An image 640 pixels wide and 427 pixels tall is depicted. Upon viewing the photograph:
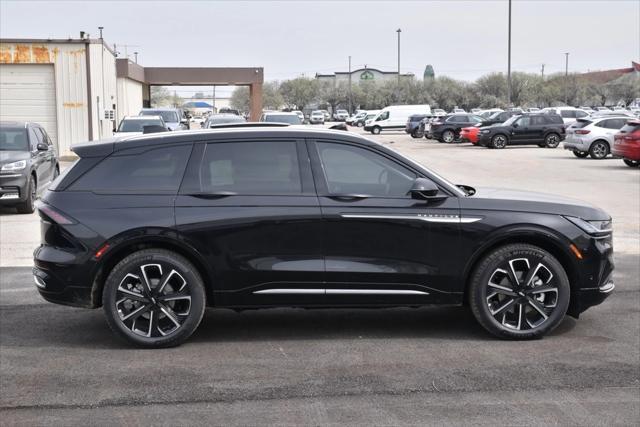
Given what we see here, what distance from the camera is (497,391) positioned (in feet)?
17.0

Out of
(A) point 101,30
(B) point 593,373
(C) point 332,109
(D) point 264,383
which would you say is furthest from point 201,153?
(C) point 332,109

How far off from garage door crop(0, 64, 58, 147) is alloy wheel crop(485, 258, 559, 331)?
2528 cm

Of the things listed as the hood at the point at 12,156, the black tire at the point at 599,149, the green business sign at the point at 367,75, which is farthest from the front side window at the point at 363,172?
the green business sign at the point at 367,75

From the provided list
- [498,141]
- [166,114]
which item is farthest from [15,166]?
[498,141]

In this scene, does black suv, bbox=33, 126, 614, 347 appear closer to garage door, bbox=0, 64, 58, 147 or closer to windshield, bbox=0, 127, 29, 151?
windshield, bbox=0, 127, 29, 151

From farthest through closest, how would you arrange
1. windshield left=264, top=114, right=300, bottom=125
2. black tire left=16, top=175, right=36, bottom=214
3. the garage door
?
the garage door → windshield left=264, top=114, right=300, bottom=125 → black tire left=16, top=175, right=36, bottom=214

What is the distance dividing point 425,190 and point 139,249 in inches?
87.7

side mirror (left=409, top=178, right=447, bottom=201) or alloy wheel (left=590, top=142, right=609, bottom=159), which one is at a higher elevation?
side mirror (left=409, top=178, right=447, bottom=201)

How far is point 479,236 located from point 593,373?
1.32 m

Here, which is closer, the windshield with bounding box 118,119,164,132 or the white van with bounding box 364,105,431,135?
the windshield with bounding box 118,119,164,132


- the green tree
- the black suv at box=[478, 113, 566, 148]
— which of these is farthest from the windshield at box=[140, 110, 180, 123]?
the green tree

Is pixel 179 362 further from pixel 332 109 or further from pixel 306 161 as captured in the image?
pixel 332 109

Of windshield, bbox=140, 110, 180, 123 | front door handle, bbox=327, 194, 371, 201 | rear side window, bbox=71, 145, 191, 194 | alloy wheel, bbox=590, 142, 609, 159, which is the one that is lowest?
alloy wheel, bbox=590, 142, 609, 159

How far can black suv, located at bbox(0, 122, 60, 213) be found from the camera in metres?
14.2
